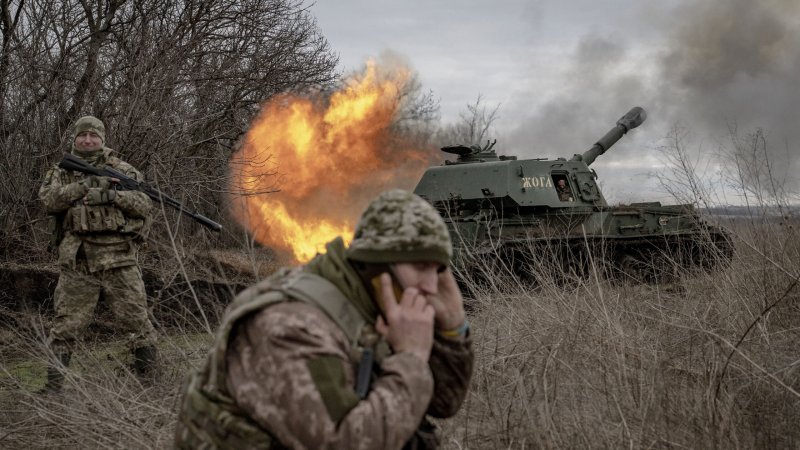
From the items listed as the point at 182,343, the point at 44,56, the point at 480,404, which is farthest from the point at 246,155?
the point at 480,404

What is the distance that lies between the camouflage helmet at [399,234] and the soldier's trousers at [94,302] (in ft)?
12.4

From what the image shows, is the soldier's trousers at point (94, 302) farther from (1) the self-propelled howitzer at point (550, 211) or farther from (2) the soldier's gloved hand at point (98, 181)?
(1) the self-propelled howitzer at point (550, 211)

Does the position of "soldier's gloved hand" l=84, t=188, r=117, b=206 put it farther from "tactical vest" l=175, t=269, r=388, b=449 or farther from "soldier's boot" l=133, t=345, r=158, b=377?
"tactical vest" l=175, t=269, r=388, b=449

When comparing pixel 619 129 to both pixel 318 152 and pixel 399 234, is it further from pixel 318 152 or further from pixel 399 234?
pixel 399 234

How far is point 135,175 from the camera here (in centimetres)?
579

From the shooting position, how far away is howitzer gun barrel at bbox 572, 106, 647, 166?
13.5 m

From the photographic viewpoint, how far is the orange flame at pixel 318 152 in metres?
13.5

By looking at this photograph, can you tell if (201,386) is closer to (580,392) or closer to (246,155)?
(580,392)

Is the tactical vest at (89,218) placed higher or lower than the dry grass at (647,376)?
higher

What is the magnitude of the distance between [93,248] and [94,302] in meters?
0.39

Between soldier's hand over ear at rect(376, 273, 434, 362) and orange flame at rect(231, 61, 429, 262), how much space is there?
10.9 metres

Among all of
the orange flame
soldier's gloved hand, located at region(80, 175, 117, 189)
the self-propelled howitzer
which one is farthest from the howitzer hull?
soldier's gloved hand, located at region(80, 175, 117, 189)

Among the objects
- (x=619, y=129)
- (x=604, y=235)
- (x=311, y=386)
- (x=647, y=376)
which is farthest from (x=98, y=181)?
(x=619, y=129)

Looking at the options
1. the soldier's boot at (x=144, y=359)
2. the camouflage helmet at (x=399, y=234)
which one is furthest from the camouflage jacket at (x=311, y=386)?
the soldier's boot at (x=144, y=359)
